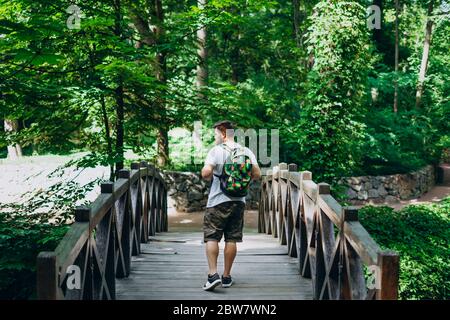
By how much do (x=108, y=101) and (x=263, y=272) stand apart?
5970 millimetres

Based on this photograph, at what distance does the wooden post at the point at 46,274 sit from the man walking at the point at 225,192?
2.22 m

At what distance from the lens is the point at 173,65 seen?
1678 centimetres

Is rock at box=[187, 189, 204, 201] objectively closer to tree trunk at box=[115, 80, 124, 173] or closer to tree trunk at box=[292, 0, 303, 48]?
tree trunk at box=[115, 80, 124, 173]

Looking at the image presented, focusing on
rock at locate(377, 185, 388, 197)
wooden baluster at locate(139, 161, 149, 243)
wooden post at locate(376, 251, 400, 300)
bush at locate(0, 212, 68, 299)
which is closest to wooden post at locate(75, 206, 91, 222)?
bush at locate(0, 212, 68, 299)

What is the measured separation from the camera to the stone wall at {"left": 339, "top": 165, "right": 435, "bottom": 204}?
1661cm

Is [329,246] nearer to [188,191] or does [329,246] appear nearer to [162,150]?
[162,150]

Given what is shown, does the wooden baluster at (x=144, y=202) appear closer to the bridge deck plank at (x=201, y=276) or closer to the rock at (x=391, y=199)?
the bridge deck plank at (x=201, y=276)

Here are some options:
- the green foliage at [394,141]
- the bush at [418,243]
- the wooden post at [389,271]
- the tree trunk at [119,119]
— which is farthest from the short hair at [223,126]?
the green foliage at [394,141]

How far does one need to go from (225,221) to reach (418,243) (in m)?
4.24

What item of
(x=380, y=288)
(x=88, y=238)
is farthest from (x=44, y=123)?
(x=380, y=288)

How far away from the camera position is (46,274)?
258 cm

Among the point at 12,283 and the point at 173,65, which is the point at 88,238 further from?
the point at 173,65

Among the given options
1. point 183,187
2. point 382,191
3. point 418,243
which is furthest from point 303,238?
point 382,191
